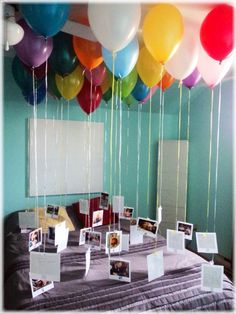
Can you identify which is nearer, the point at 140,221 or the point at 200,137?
the point at 140,221

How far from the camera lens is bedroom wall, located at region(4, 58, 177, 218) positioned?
299cm

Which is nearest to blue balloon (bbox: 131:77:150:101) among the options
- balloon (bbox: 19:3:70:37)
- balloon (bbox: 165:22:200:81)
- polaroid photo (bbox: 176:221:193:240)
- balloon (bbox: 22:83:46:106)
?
balloon (bbox: 165:22:200:81)

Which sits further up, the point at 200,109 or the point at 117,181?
the point at 200,109

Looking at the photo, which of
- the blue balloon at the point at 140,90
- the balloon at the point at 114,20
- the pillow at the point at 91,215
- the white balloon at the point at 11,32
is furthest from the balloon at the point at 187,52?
the pillow at the point at 91,215

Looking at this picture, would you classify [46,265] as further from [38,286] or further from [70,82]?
[70,82]

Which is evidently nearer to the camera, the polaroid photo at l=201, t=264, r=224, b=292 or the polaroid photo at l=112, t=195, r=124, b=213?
the polaroid photo at l=201, t=264, r=224, b=292

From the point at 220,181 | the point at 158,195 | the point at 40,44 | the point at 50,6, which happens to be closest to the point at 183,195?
the point at 158,195

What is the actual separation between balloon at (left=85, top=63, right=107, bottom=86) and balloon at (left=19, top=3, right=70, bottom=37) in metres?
0.78

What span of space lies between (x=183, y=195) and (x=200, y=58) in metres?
2.27

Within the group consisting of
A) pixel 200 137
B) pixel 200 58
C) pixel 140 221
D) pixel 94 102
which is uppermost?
pixel 200 58

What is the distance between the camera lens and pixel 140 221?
6.61 feet

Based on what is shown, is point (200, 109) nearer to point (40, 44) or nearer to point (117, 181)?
point (117, 181)

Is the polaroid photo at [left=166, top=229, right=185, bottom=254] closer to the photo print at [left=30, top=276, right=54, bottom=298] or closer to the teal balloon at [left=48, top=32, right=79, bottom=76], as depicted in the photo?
the photo print at [left=30, top=276, right=54, bottom=298]

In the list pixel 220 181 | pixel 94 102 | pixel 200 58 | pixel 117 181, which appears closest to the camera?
pixel 200 58
